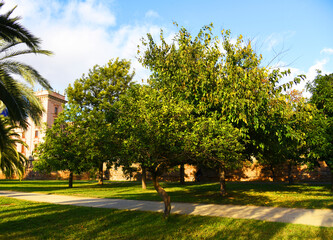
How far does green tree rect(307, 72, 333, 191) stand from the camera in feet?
48.0

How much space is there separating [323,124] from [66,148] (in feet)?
59.5

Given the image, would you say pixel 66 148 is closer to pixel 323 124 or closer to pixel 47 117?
pixel 323 124

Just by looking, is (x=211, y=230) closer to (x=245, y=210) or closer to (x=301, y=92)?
(x=245, y=210)

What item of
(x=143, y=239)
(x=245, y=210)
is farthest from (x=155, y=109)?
(x=245, y=210)

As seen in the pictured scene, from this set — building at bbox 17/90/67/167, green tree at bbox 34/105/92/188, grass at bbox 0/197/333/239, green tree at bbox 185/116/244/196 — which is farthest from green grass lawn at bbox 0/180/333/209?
building at bbox 17/90/67/167

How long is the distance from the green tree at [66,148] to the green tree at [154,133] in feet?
40.0

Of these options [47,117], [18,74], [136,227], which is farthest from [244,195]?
[47,117]

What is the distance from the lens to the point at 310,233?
6.77m

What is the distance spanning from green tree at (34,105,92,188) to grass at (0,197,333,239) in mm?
11156

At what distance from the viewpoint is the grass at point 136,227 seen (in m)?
6.92

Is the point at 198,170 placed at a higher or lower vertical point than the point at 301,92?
lower

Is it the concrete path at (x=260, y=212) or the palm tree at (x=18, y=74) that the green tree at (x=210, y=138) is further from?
the palm tree at (x=18, y=74)

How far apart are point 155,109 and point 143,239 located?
3946mm

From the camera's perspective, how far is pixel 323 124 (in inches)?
592
